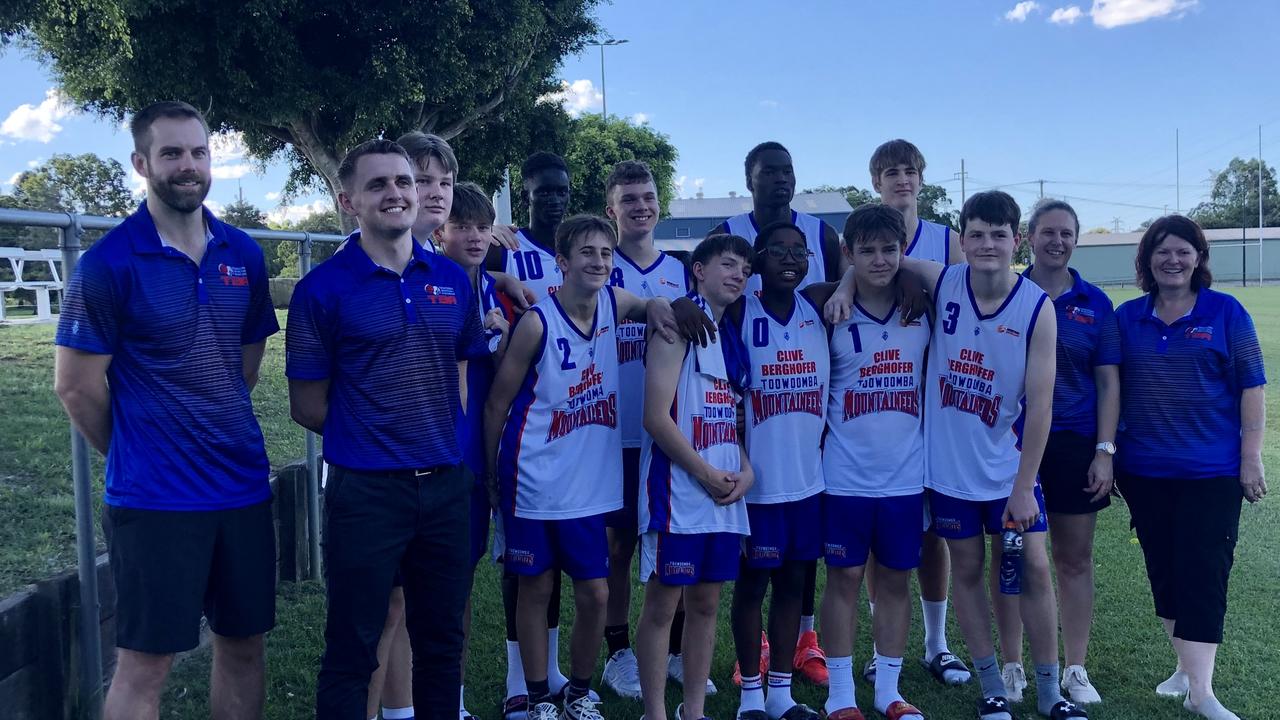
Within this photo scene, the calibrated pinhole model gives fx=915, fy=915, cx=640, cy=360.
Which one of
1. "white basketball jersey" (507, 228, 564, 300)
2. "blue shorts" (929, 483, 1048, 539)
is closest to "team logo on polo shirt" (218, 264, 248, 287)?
"white basketball jersey" (507, 228, 564, 300)

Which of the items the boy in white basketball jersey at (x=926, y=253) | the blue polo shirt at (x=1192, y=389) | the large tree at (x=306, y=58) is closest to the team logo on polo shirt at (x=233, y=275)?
the boy in white basketball jersey at (x=926, y=253)

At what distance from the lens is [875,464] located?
3.68m

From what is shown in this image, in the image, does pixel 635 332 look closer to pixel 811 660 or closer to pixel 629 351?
pixel 629 351

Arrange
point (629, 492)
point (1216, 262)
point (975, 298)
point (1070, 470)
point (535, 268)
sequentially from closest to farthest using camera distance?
point (975, 298)
point (1070, 470)
point (629, 492)
point (535, 268)
point (1216, 262)

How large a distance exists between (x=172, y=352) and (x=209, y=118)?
43.0 feet

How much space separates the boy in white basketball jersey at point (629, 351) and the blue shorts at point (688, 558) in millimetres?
464

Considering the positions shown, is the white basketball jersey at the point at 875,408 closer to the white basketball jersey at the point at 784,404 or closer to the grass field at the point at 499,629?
the white basketball jersey at the point at 784,404

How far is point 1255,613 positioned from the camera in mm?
4922

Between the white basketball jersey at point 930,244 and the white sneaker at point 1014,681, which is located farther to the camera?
the white basketball jersey at point 930,244

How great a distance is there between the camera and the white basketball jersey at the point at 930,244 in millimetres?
4527

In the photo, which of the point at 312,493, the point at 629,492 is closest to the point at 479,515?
the point at 629,492

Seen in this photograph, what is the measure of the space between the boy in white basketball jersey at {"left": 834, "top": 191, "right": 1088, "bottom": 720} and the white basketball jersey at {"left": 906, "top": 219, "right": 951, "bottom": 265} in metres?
0.64

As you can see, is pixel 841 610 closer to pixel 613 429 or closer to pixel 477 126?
pixel 613 429

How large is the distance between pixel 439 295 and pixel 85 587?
156 cm
